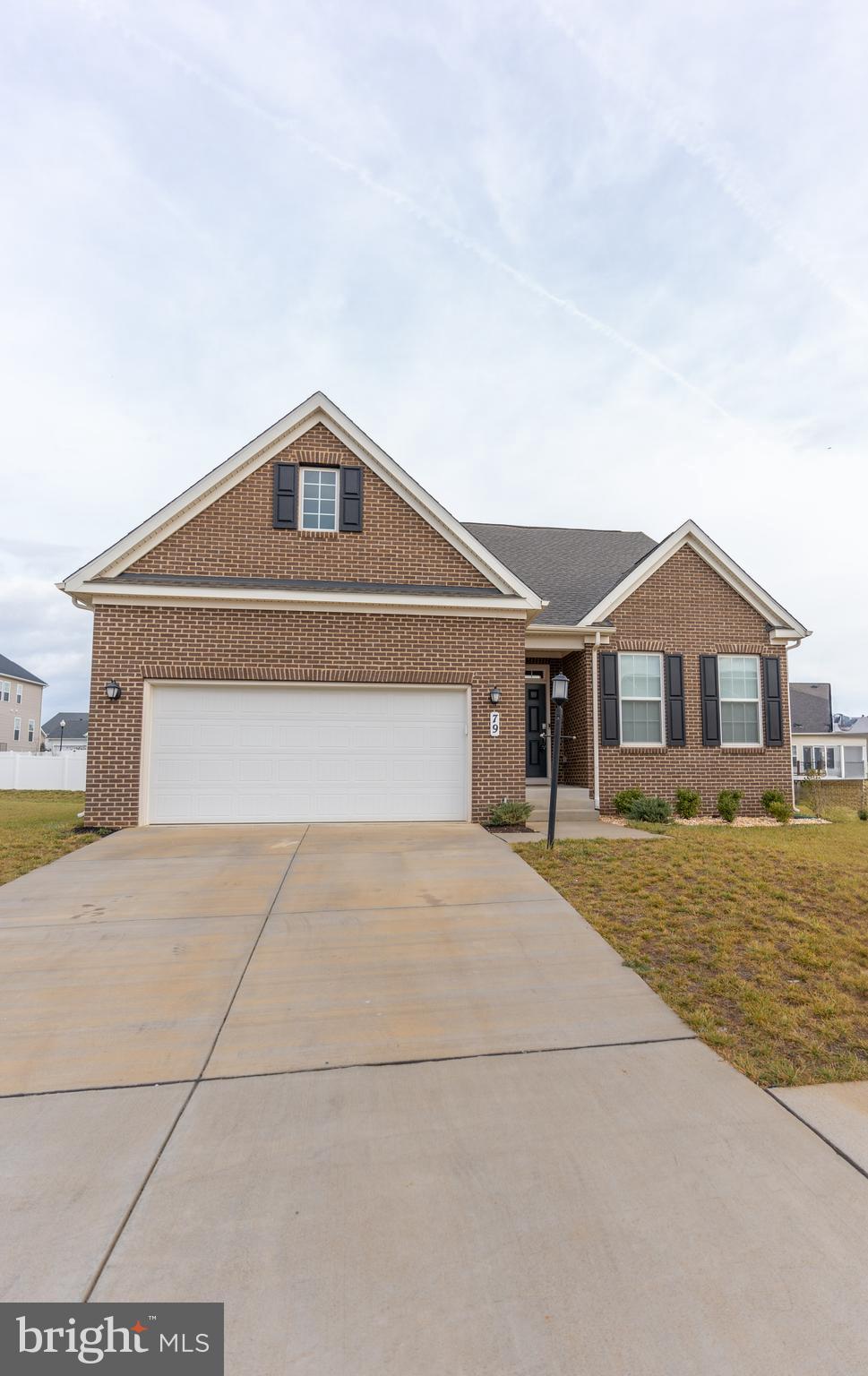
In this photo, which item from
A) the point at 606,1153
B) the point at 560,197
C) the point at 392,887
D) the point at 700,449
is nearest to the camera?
the point at 606,1153

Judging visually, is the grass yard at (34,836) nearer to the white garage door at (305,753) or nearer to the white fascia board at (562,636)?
the white garage door at (305,753)

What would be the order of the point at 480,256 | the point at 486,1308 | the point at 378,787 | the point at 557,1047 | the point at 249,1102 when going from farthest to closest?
the point at 480,256, the point at 378,787, the point at 557,1047, the point at 249,1102, the point at 486,1308

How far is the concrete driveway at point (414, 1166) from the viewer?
1788mm

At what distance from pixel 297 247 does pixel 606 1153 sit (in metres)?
14.6

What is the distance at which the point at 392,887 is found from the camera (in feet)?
20.3

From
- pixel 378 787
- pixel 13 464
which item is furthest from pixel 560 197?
pixel 13 464

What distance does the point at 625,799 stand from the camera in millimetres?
11586

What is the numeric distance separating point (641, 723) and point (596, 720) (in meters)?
1.06

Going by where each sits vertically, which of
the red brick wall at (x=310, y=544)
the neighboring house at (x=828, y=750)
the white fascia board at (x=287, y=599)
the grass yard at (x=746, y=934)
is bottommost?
the grass yard at (x=746, y=934)

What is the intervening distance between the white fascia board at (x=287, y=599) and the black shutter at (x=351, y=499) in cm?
131

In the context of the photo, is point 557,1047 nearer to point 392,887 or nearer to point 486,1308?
point 486,1308

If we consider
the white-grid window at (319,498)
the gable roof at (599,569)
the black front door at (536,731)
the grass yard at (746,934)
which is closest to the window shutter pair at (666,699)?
the gable roof at (599,569)

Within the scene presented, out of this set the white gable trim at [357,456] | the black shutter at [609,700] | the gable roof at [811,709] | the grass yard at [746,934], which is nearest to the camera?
the grass yard at [746,934]

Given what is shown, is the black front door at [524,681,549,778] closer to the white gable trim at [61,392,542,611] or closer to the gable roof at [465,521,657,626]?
the gable roof at [465,521,657,626]
